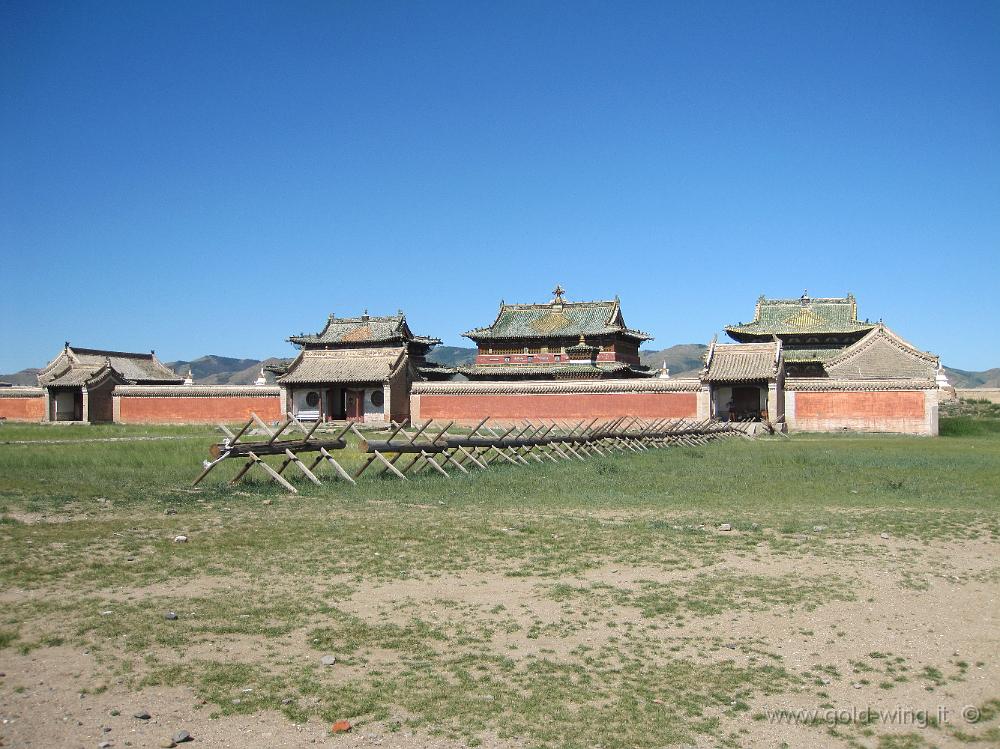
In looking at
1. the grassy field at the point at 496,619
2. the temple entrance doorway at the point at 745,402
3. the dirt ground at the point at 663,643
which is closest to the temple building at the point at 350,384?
the temple entrance doorway at the point at 745,402

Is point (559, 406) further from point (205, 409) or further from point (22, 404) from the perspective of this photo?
point (22, 404)

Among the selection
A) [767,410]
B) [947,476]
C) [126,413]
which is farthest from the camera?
[126,413]

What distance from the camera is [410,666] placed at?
6660 millimetres

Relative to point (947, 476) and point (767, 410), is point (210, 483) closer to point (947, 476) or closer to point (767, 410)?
point (947, 476)

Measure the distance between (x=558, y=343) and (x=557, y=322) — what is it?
161 cm

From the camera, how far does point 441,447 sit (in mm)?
20281

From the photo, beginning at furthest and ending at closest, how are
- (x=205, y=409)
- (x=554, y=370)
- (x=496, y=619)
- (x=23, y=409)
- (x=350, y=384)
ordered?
(x=23, y=409) → (x=554, y=370) → (x=205, y=409) → (x=350, y=384) → (x=496, y=619)

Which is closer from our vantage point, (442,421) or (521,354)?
(442,421)

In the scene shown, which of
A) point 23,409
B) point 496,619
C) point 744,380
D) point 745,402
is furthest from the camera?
point 23,409

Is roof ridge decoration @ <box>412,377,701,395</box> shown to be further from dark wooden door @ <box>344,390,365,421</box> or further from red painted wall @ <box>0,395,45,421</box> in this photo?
red painted wall @ <box>0,395,45,421</box>

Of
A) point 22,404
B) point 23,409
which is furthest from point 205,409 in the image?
point 22,404

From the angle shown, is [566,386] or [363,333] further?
[363,333]

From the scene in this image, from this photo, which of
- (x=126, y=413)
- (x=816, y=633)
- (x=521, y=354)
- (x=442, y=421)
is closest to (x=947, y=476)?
(x=816, y=633)

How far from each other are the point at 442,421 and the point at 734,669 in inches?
1473
